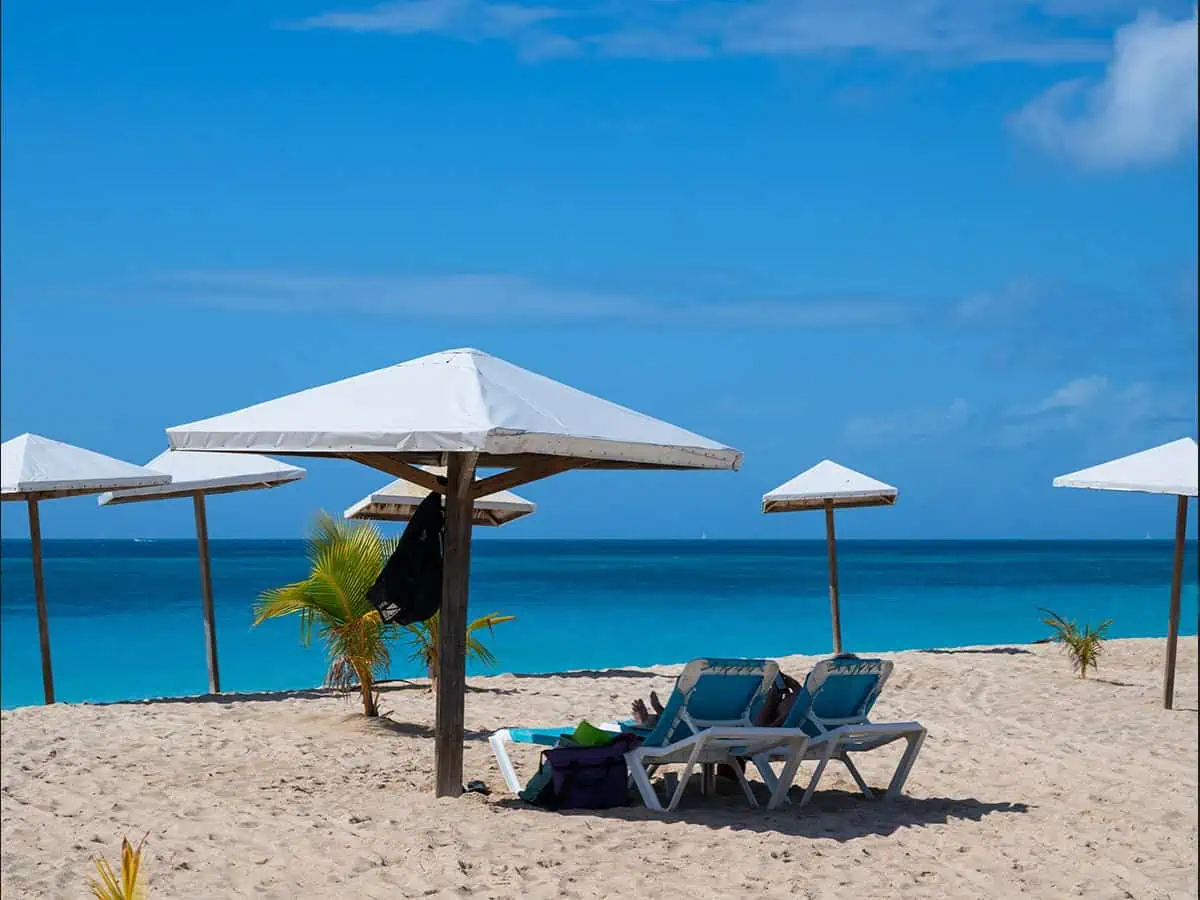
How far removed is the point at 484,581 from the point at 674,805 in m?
45.2

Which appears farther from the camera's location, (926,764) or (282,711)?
(282,711)

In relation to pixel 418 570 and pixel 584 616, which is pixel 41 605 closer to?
pixel 418 570

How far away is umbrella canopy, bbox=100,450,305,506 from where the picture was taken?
1136cm

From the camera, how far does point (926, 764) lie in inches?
312

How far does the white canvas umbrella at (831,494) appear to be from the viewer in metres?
14.3

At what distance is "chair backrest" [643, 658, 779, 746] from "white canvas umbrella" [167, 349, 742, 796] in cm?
90

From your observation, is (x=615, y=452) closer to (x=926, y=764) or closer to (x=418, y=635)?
(x=926, y=764)

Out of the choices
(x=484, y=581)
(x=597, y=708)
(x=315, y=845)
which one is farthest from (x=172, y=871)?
(x=484, y=581)

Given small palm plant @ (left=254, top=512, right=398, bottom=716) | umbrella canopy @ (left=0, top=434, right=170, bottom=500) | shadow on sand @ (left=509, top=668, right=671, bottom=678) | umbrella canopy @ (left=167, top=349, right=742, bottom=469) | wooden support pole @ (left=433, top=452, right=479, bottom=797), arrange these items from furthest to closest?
shadow on sand @ (left=509, top=668, right=671, bottom=678)
umbrella canopy @ (left=0, top=434, right=170, bottom=500)
small palm plant @ (left=254, top=512, right=398, bottom=716)
wooden support pole @ (left=433, top=452, right=479, bottom=797)
umbrella canopy @ (left=167, top=349, right=742, bottom=469)

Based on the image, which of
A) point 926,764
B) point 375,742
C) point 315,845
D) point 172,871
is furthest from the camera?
point 375,742

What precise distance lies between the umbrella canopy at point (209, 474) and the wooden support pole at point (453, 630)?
16.9 feet

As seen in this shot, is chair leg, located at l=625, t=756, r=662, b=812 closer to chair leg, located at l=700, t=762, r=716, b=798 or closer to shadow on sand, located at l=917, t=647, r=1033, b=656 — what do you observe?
chair leg, located at l=700, t=762, r=716, b=798

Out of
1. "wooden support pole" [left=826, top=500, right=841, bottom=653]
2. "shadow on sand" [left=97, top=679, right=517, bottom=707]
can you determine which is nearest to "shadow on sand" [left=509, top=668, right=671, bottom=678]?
"shadow on sand" [left=97, top=679, right=517, bottom=707]

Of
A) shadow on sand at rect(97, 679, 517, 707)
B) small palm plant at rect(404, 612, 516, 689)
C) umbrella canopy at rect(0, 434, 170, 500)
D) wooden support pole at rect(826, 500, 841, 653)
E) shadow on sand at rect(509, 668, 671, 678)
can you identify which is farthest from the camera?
wooden support pole at rect(826, 500, 841, 653)
